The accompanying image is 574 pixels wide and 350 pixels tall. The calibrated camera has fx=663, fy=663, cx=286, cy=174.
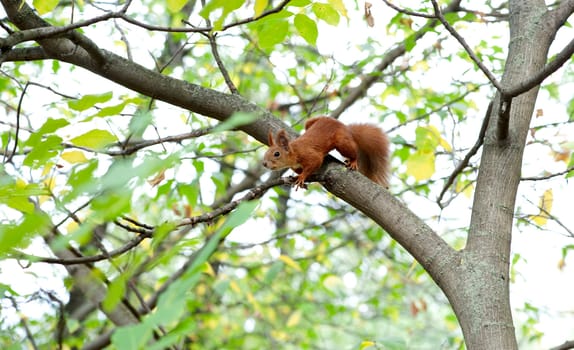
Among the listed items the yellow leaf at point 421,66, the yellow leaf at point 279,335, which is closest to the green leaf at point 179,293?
the yellow leaf at point 421,66

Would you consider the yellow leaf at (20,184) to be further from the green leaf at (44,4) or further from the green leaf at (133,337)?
the green leaf at (133,337)

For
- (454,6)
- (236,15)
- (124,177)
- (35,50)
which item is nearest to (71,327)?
(236,15)

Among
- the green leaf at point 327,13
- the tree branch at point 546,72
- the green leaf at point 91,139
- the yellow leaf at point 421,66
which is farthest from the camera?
the yellow leaf at point 421,66

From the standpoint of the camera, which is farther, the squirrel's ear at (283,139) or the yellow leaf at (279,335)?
the yellow leaf at (279,335)

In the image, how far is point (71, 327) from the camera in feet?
11.6

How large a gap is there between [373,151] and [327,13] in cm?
108

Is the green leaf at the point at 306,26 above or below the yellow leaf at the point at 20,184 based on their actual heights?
above

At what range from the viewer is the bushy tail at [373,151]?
261 centimetres

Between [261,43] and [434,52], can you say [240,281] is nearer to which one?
[434,52]

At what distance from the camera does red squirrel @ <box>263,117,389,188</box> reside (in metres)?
2.17

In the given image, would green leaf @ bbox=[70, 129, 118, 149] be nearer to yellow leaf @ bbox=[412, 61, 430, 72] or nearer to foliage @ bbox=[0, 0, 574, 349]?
foliage @ bbox=[0, 0, 574, 349]

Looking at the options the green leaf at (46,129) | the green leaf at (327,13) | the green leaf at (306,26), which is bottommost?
the green leaf at (46,129)

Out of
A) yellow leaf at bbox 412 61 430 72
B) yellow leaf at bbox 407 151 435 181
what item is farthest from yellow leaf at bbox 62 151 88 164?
yellow leaf at bbox 412 61 430 72

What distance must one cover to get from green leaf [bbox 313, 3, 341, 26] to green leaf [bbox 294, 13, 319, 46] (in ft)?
0.08
